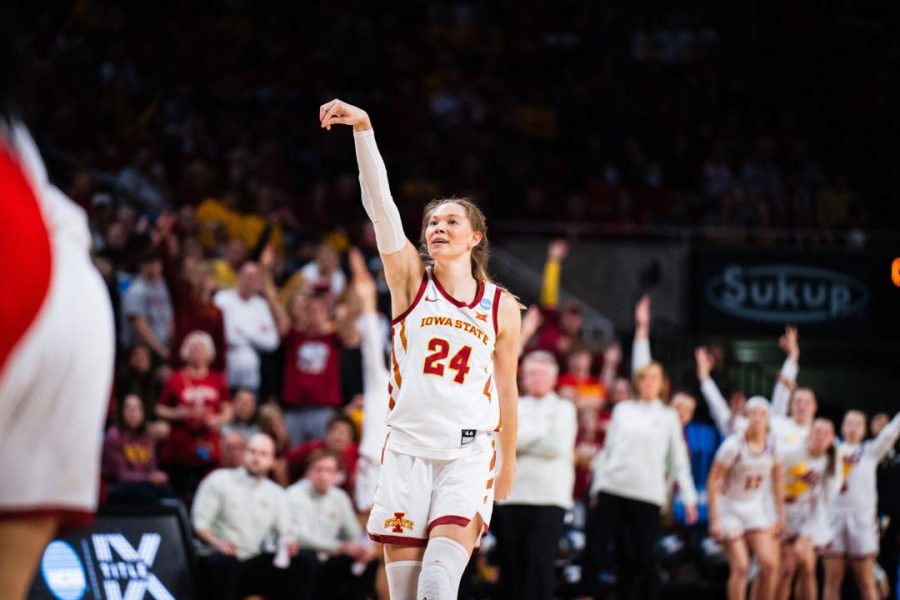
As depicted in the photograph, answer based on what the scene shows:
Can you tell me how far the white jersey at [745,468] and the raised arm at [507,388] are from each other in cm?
574

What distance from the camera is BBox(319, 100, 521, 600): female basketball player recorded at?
5629 mm

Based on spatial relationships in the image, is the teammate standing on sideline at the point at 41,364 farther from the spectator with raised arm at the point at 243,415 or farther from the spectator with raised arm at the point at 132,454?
the spectator with raised arm at the point at 243,415

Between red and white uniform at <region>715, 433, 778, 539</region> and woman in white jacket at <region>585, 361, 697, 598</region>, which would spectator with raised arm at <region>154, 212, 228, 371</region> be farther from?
red and white uniform at <region>715, 433, 778, 539</region>

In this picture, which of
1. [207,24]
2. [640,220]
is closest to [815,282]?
[640,220]

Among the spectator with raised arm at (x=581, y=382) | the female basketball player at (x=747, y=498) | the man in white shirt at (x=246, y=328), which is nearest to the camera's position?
the female basketball player at (x=747, y=498)

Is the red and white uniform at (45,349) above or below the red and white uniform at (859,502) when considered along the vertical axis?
above

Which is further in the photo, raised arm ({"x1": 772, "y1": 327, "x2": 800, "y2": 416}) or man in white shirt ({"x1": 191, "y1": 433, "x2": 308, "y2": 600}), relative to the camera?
raised arm ({"x1": 772, "y1": 327, "x2": 800, "y2": 416})

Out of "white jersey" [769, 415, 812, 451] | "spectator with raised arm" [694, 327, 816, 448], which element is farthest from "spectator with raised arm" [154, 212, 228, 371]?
"white jersey" [769, 415, 812, 451]

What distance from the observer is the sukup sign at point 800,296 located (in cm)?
1534

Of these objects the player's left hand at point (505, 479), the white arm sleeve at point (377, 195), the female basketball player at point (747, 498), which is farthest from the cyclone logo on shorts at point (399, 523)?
the female basketball player at point (747, 498)

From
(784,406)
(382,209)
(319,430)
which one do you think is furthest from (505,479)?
(784,406)

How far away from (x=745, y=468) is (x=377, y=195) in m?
6.68

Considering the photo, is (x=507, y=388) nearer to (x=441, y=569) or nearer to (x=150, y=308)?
(x=441, y=569)

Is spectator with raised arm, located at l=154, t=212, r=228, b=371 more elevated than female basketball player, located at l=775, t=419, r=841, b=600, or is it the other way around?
spectator with raised arm, located at l=154, t=212, r=228, b=371
